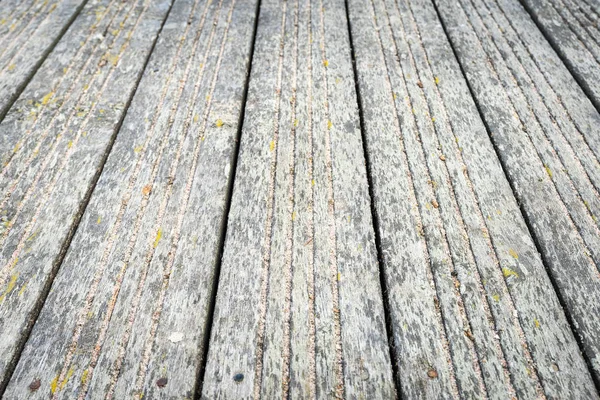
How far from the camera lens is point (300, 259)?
2.97 feet

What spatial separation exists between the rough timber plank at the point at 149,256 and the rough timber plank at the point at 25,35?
413 millimetres

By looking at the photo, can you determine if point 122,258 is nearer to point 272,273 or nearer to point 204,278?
point 204,278

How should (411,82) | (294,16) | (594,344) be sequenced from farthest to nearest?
(294,16)
(411,82)
(594,344)

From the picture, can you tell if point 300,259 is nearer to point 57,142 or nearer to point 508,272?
point 508,272

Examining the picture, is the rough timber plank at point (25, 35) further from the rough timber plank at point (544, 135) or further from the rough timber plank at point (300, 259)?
the rough timber plank at point (544, 135)

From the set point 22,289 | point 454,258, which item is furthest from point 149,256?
point 454,258

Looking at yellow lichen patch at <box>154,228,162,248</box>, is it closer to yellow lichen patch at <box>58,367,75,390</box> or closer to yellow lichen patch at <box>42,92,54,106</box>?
yellow lichen patch at <box>58,367,75,390</box>

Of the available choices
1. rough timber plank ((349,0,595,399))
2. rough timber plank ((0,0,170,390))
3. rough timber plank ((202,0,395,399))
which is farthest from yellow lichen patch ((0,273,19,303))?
rough timber plank ((349,0,595,399))

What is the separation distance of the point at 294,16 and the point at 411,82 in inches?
25.0

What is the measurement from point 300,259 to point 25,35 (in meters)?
1.45

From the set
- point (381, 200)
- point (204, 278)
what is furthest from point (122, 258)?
point (381, 200)

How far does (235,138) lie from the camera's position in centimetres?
118

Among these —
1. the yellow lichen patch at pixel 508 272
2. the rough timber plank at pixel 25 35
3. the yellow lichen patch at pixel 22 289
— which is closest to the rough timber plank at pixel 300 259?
the yellow lichen patch at pixel 508 272

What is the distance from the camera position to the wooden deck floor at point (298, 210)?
762mm
